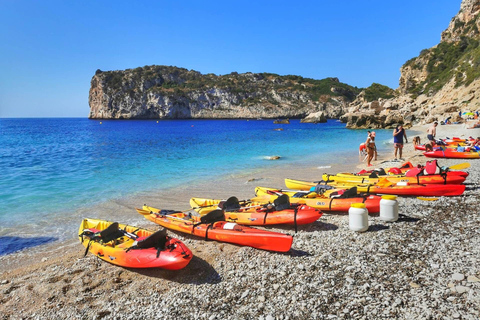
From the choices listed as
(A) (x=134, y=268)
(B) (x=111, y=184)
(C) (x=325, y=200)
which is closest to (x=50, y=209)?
(B) (x=111, y=184)

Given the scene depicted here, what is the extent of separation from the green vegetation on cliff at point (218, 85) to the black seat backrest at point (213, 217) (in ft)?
396

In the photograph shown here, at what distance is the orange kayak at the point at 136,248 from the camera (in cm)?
538

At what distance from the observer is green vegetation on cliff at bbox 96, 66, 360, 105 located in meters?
128

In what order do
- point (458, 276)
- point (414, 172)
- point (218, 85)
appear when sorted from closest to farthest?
1. point (458, 276)
2. point (414, 172)
3. point (218, 85)

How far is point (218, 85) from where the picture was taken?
132 metres

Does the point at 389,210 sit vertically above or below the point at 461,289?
above

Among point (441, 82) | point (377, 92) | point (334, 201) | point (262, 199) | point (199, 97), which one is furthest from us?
point (199, 97)

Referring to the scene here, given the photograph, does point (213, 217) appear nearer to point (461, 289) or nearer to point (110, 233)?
point (110, 233)

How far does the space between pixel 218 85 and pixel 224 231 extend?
427 feet

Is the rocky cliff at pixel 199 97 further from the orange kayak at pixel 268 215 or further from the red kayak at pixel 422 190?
the orange kayak at pixel 268 215

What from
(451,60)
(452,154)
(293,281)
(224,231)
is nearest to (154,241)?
(224,231)

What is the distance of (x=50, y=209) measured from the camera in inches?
416

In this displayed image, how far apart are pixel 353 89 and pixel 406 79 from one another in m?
79.7

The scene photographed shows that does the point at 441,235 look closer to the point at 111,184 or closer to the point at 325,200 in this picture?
the point at 325,200
